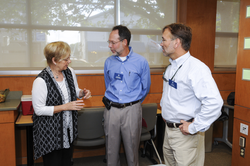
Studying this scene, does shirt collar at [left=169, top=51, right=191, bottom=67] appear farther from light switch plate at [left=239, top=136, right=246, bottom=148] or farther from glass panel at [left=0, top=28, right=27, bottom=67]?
glass panel at [left=0, top=28, right=27, bottom=67]

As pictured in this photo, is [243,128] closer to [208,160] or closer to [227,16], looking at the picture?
[208,160]

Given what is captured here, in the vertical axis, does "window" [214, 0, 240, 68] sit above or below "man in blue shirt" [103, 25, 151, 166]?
above

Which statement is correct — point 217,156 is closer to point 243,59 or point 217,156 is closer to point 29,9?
point 243,59

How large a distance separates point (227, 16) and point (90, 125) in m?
3.50

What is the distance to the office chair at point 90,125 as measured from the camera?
2.51 metres

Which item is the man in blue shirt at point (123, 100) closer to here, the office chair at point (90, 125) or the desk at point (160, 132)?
the office chair at point (90, 125)

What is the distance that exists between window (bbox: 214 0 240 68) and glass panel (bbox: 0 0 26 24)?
3.52 meters

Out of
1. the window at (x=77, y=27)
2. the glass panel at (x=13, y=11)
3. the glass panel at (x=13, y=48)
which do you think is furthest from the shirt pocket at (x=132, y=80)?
the glass panel at (x=13, y=11)

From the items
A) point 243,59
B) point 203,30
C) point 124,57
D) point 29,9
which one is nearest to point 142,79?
point 124,57

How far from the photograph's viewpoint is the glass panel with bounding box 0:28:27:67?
3150mm

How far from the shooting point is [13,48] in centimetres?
320

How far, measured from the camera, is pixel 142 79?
2492 millimetres

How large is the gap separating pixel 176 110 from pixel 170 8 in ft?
8.76

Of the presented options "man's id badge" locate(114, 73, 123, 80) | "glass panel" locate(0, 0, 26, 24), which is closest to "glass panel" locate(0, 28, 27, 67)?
"glass panel" locate(0, 0, 26, 24)
